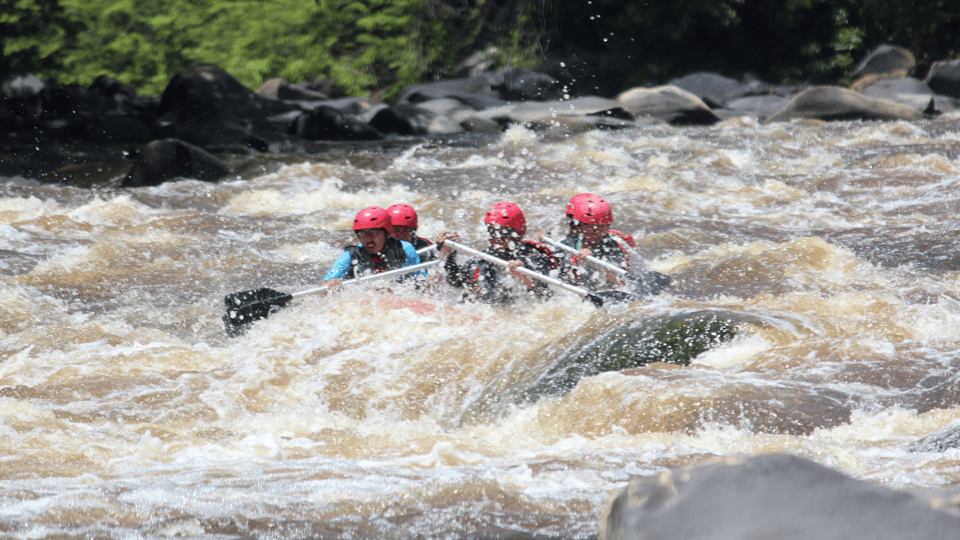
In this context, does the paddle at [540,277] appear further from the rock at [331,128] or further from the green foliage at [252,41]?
the green foliage at [252,41]

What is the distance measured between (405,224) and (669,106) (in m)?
9.40

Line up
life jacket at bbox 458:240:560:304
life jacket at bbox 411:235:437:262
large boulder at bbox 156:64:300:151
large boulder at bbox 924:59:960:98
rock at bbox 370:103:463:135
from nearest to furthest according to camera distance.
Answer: life jacket at bbox 458:240:560:304, life jacket at bbox 411:235:437:262, large boulder at bbox 156:64:300:151, rock at bbox 370:103:463:135, large boulder at bbox 924:59:960:98

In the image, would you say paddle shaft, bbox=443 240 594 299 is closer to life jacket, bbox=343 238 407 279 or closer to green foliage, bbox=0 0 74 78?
life jacket, bbox=343 238 407 279

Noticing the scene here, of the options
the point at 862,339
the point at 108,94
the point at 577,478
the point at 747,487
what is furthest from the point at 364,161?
the point at 747,487

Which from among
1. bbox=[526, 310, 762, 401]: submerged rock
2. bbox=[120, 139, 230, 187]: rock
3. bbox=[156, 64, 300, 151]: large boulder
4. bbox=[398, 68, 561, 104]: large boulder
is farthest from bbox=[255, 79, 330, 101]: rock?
bbox=[526, 310, 762, 401]: submerged rock

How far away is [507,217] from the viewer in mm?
5824

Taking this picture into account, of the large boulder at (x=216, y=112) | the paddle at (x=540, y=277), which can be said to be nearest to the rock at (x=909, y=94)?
the large boulder at (x=216, y=112)

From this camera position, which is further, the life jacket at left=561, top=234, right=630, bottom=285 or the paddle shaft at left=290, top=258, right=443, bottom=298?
the life jacket at left=561, top=234, right=630, bottom=285

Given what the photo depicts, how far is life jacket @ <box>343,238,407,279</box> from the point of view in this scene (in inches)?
232

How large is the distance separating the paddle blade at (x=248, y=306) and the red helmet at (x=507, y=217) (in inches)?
55.6

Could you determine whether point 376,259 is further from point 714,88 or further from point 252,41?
point 252,41

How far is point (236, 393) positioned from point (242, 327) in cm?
110

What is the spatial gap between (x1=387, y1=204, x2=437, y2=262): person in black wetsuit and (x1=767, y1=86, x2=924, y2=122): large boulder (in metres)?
9.20

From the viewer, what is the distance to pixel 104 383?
4398mm
